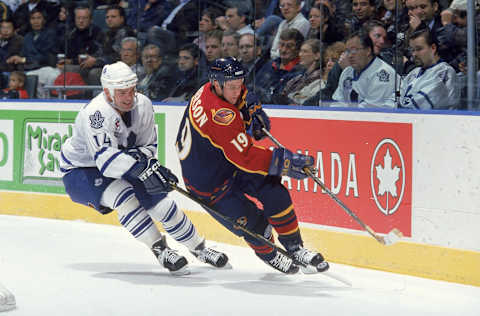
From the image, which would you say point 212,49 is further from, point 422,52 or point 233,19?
point 422,52

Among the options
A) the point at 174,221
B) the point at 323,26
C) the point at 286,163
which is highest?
the point at 323,26

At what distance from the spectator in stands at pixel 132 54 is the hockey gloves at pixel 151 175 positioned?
94.2 inches

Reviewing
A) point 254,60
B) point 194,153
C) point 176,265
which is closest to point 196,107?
point 194,153

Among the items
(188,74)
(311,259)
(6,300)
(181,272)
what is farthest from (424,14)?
(6,300)

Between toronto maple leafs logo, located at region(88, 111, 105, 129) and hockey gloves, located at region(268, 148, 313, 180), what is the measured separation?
0.94 m

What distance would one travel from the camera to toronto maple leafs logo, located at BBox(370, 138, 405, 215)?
479 centimetres

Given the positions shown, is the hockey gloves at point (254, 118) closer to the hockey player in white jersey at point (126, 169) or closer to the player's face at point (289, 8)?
the hockey player in white jersey at point (126, 169)

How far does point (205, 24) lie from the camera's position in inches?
253

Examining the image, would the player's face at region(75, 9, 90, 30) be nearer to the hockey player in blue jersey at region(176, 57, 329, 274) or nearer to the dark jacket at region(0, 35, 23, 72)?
the dark jacket at region(0, 35, 23, 72)

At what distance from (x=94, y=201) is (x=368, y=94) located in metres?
1.73

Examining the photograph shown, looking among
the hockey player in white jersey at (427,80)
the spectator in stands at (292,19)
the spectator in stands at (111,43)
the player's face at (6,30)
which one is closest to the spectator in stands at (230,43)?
the spectator in stands at (292,19)

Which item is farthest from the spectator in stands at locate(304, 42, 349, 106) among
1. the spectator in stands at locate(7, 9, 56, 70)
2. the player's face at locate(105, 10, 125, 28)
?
the spectator in stands at locate(7, 9, 56, 70)

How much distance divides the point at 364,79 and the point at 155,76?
2.07m

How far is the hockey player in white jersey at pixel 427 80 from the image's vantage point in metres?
4.65
